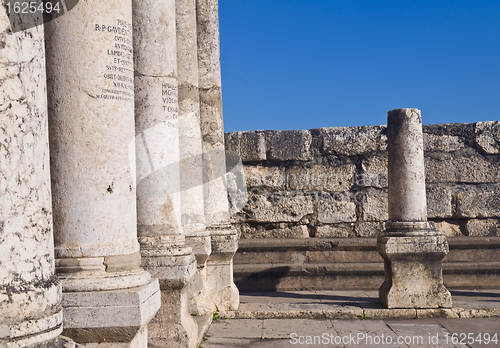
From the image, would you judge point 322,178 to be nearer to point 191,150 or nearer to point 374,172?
point 374,172

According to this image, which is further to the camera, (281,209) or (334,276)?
A: (281,209)

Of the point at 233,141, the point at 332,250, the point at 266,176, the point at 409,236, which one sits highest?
the point at 233,141

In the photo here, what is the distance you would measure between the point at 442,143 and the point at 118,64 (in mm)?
6266

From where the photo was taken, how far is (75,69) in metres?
2.72

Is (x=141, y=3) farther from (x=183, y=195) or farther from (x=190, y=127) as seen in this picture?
(x=183, y=195)

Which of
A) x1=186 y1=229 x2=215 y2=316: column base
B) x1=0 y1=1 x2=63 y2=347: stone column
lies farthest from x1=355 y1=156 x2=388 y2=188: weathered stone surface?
x1=0 y1=1 x2=63 y2=347: stone column

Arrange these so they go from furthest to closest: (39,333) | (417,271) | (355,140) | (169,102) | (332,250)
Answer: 1. (355,140)
2. (332,250)
3. (417,271)
4. (169,102)
5. (39,333)

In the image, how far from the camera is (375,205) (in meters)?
8.00

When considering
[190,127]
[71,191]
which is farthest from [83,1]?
[190,127]

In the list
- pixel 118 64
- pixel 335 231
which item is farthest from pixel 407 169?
pixel 118 64

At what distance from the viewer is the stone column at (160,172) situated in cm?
391

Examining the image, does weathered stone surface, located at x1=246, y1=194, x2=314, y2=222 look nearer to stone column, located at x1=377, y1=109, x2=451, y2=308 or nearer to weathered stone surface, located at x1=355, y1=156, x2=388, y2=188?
weathered stone surface, located at x1=355, y1=156, x2=388, y2=188

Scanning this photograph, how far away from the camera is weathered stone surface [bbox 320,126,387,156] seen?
26.1 feet

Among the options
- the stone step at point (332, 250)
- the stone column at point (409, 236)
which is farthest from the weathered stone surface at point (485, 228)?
the stone column at point (409, 236)
